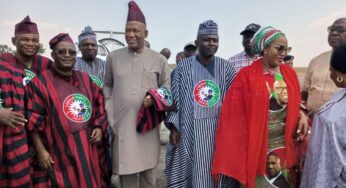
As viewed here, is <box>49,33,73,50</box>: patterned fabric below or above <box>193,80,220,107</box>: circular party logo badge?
above

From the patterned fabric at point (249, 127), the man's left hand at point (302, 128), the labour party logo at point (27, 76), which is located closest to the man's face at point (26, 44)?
the labour party logo at point (27, 76)

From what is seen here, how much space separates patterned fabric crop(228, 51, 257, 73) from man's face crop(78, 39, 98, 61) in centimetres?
191

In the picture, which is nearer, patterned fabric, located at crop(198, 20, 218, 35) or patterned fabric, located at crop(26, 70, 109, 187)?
patterned fabric, located at crop(26, 70, 109, 187)

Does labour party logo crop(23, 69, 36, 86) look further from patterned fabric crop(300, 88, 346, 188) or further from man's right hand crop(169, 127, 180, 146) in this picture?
patterned fabric crop(300, 88, 346, 188)

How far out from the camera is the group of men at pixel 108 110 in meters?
2.60

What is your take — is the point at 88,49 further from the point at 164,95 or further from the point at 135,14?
the point at 164,95

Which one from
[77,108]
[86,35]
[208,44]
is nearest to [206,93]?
[208,44]

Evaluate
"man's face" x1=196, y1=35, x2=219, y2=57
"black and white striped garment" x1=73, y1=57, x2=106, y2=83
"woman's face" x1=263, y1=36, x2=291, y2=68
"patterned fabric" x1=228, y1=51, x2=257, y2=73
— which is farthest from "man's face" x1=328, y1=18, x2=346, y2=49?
"black and white striped garment" x1=73, y1=57, x2=106, y2=83

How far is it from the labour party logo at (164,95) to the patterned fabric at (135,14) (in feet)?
2.35

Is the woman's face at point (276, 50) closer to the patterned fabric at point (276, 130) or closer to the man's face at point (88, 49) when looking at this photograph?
the patterned fabric at point (276, 130)

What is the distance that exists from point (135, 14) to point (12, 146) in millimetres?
1614

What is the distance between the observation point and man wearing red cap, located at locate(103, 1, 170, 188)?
3172 mm

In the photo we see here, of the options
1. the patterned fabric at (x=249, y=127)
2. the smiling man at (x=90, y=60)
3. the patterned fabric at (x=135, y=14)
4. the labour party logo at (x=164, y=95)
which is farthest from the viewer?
the smiling man at (x=90, y=60)

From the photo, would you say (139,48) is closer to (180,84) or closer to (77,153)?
(180,84)
